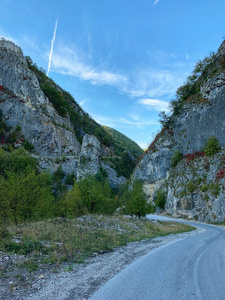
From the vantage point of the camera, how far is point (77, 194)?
26391 millimetres

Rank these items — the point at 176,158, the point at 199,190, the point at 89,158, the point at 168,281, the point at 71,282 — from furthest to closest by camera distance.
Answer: the point at 89,158, the point at 176,158, the point at 199,190, the point at 168,281, the point at 71,282

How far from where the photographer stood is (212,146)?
37969 mm

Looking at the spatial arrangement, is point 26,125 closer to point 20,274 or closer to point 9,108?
point 9,108

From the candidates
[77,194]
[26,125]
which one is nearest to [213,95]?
[77,194]

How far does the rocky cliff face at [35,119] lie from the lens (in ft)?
185

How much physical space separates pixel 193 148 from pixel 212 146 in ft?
21.0

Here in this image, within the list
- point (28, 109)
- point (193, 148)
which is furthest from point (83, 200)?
point (28, 109)

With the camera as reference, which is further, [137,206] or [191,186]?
[191,186]

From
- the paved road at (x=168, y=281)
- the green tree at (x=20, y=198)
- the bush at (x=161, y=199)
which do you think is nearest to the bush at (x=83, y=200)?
the green tree at (x=20, y=198)

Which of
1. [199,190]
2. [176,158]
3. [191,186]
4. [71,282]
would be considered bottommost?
[71,282]

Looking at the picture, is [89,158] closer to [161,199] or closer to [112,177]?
[112,177]

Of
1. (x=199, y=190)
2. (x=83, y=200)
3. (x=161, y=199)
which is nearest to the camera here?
(x=83, y=200)

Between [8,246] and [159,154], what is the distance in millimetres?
49236

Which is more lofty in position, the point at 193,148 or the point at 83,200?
the point at 193,148
